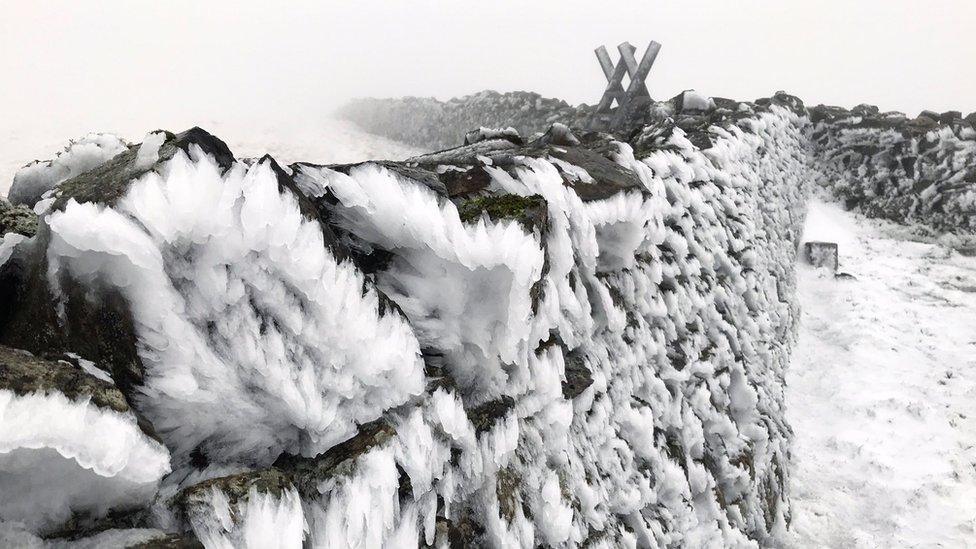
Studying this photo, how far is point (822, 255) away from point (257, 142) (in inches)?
625

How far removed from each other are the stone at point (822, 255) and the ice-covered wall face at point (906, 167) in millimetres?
4526

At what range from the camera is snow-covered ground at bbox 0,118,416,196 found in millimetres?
12734

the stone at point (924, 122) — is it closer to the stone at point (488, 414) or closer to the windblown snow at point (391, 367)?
the windblown snow at point (391, 367)

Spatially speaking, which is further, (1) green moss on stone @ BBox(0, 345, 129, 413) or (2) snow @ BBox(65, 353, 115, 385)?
(2) snow @ BBox(65, 353, 115, 385)

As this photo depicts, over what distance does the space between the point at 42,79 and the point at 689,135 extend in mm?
30658

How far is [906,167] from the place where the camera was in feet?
48.8

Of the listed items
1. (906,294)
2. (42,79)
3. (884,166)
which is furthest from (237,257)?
(42,79)

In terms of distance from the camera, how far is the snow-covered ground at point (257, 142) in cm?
1273

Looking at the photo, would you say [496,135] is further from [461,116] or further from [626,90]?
[461,116]

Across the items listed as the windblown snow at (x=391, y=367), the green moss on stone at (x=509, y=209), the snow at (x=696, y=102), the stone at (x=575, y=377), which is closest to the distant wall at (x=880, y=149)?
the snow at (x=696, y=102)

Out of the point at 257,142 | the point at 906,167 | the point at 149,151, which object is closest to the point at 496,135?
the point at 149,151

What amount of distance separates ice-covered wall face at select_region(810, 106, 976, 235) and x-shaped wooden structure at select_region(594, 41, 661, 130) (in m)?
6.56

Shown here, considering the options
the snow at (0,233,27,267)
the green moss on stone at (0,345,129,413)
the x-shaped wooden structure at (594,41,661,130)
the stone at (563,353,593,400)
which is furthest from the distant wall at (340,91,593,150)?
the green moss on stone at (0,345,129,413)

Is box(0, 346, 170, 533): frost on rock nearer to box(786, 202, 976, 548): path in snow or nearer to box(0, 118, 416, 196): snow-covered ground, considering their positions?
box(786, 202, 976, 548): path in snow
